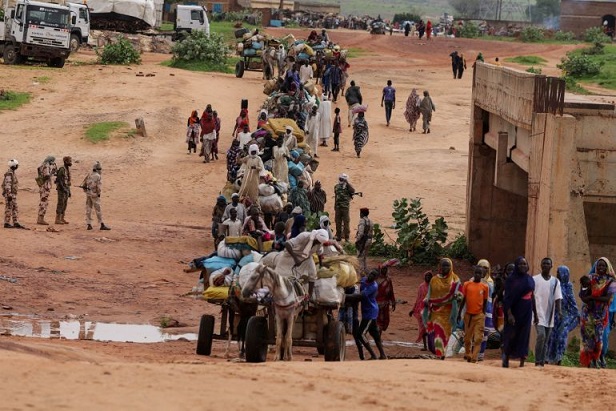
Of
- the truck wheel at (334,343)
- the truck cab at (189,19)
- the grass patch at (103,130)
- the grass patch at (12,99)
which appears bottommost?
the truck wheel at (334,343)

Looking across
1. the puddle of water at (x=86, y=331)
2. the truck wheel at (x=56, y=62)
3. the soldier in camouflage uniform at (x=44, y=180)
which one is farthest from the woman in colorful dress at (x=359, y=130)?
the puddle of water at (x=86, y=331)

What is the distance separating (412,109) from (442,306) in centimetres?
2463

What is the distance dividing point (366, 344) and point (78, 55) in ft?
131

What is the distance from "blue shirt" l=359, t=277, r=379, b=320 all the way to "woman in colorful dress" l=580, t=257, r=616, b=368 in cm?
228

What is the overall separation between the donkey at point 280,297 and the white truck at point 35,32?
34192 millimetres

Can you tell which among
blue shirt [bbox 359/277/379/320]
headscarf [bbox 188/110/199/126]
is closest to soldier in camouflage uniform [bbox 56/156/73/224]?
headscarf [bbox 188/110/199/126]

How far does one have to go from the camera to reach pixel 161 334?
16.4 m

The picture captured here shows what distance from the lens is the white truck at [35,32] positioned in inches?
1812

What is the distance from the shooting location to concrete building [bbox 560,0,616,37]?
8544cm

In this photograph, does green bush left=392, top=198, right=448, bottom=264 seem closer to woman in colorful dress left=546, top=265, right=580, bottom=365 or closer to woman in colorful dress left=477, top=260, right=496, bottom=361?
woman in colorful dress left=477, top=260, right=496, bottom=361

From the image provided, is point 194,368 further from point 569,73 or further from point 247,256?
point 569,73

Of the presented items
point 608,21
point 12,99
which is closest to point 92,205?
point 12,99

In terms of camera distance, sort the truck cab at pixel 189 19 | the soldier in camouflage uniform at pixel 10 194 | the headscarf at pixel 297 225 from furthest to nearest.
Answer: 1. the truck cab at pixel 189 19
2. the soldier in camouflage uniform at pixel 10 194
3. the headscarf at pixel 297 225

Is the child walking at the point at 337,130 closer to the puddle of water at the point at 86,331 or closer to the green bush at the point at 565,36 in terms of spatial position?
the puddle of water at the point at 86,331
